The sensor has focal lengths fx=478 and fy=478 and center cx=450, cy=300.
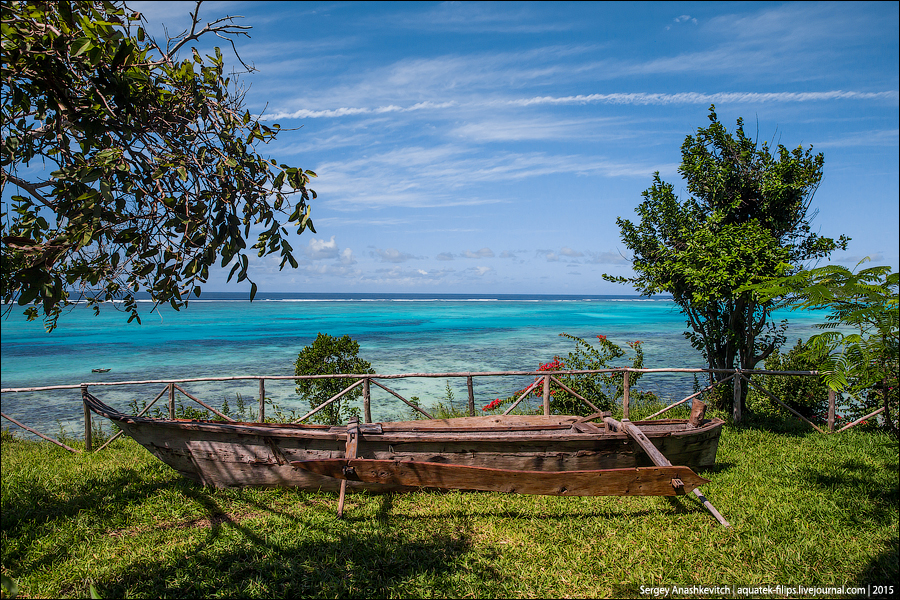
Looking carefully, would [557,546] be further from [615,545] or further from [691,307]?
[691,307]

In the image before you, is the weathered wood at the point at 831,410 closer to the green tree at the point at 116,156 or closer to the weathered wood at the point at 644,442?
the weathered wood at the point at 644,442

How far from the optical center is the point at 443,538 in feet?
17.2

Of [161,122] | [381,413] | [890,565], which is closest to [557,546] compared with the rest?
[890,565]

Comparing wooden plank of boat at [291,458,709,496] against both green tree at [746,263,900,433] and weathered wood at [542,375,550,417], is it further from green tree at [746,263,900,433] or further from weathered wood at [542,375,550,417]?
weathered wood at [542,375,550,417]

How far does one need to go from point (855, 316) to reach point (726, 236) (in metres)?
4.60

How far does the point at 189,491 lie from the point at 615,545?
566cm

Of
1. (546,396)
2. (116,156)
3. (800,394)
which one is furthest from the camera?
(800,394)

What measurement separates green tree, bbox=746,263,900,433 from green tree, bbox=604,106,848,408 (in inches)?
132

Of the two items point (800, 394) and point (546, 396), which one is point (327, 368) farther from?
point (800, 394)

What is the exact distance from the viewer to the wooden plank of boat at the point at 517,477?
5426 mm

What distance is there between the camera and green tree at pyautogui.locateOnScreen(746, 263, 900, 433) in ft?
15.5

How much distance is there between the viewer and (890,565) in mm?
4422

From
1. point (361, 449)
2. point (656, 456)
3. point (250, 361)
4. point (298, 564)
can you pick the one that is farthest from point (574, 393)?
point (250, 361)

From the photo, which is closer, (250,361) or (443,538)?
(443,538)
